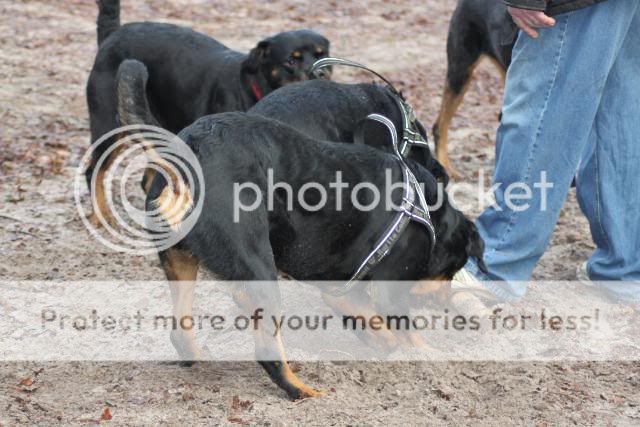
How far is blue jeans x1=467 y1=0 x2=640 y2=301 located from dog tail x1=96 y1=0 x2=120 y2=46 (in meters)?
2.62

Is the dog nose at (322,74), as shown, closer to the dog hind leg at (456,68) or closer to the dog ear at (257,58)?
the dog ear at (257,58)

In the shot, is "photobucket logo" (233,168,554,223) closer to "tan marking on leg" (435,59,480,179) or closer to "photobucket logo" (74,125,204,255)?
"photobucket logo" (74,125,204,255)

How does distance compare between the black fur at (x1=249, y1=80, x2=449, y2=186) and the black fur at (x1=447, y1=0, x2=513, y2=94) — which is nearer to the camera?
the black fur at (x1=249, y1=80, x2=449, y2=186)

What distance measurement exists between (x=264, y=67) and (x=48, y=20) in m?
5.32

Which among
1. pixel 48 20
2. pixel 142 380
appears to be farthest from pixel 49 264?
pixel 48 20

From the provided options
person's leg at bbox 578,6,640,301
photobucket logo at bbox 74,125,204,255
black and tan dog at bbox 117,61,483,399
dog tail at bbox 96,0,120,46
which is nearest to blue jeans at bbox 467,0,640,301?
person's leg at bbox 578,6,640,301

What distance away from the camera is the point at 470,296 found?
4.23 metres

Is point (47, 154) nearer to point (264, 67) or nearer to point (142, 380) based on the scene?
point (264, 67)

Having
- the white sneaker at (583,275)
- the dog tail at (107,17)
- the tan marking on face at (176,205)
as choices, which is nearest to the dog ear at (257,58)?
the dog tail at (107,17)

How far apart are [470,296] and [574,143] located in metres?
0.89

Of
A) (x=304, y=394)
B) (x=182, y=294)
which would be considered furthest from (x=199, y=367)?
(x=304, y=394)

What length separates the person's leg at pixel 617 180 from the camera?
163 inches

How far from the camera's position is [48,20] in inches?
376

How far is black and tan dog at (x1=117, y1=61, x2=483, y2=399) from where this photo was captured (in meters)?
3.11
